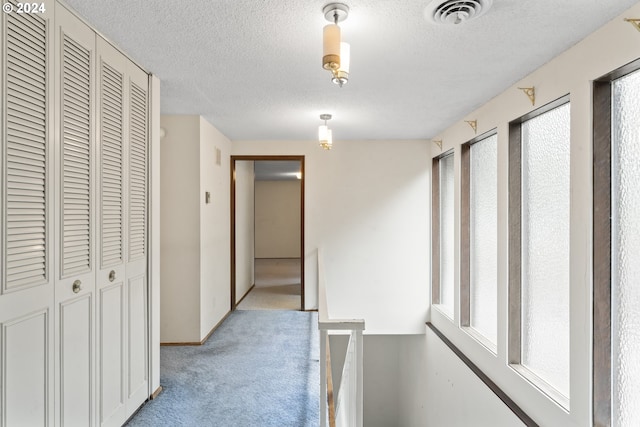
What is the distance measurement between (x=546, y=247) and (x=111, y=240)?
285cm

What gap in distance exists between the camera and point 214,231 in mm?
4395

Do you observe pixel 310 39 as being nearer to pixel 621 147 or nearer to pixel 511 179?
pixel 621 147

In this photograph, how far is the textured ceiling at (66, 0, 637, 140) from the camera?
1.86 m

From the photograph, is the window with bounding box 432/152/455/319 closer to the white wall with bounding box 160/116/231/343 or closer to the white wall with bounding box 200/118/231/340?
the white wall with bounding box 200/118/231/340

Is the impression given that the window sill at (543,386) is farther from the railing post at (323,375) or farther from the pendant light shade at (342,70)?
the pendant light shade at (342,70)

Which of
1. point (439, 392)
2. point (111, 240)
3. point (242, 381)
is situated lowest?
point (439, 392)

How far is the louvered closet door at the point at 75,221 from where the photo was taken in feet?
5.83

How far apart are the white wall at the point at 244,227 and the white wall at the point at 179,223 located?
1608mm

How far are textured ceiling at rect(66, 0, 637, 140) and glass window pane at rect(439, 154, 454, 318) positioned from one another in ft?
4.76

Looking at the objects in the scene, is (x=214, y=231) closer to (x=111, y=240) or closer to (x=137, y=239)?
(x=137, y=239)

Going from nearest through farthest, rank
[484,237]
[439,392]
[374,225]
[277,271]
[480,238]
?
[484,237] < [480,238] < [439,392] < [374,225] < [277,271]

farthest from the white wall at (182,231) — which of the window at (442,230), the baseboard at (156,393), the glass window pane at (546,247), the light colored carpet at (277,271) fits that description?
the light colored carpet at (277,271)

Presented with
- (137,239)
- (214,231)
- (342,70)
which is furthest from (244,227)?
(342,70)

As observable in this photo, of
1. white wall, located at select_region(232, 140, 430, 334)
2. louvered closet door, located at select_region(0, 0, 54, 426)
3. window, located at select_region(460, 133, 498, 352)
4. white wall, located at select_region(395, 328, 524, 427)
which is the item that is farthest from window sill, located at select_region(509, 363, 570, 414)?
louvered closet door, located at select_region(0, 0, 54, 426)
